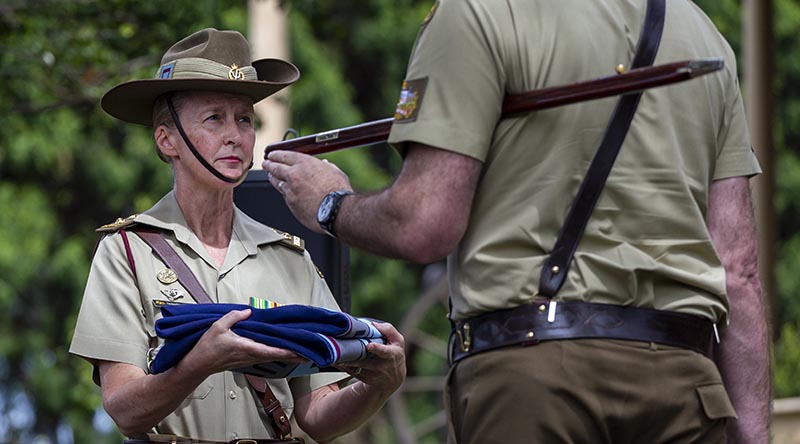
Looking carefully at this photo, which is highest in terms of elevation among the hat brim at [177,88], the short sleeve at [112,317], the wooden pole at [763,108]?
the hat brim at [177,88]

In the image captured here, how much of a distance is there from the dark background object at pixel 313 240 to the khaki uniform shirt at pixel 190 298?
0.23 metres

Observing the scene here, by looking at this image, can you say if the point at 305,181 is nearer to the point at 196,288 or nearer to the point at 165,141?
the point at 196,288

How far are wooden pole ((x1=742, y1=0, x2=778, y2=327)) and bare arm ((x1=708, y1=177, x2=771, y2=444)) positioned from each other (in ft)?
20.2

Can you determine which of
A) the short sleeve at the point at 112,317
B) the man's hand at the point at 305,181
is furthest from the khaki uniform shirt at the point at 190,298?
the man's hand at the point at 305,181

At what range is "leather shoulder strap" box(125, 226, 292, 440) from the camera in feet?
11.2

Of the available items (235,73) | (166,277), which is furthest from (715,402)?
(235,73)

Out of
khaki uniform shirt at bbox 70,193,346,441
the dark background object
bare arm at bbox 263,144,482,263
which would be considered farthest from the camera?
the dark background object

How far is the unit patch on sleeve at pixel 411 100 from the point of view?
2.90m

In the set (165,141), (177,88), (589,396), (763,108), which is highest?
(177,88)

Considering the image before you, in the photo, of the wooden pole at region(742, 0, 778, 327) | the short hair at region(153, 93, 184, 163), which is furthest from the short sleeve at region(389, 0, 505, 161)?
the wooden pole at region(742, 0, 778, 327)

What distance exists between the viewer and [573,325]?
2854 mm

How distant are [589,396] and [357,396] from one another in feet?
2.59

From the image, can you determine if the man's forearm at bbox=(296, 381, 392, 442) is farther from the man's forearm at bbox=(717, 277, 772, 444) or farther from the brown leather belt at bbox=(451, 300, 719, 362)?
the man's forearm at bbox=(717, 277, 772, 444)

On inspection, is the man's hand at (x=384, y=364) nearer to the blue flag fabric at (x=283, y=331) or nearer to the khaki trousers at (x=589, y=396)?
the blue flag fabric at (x=283, y=331)
